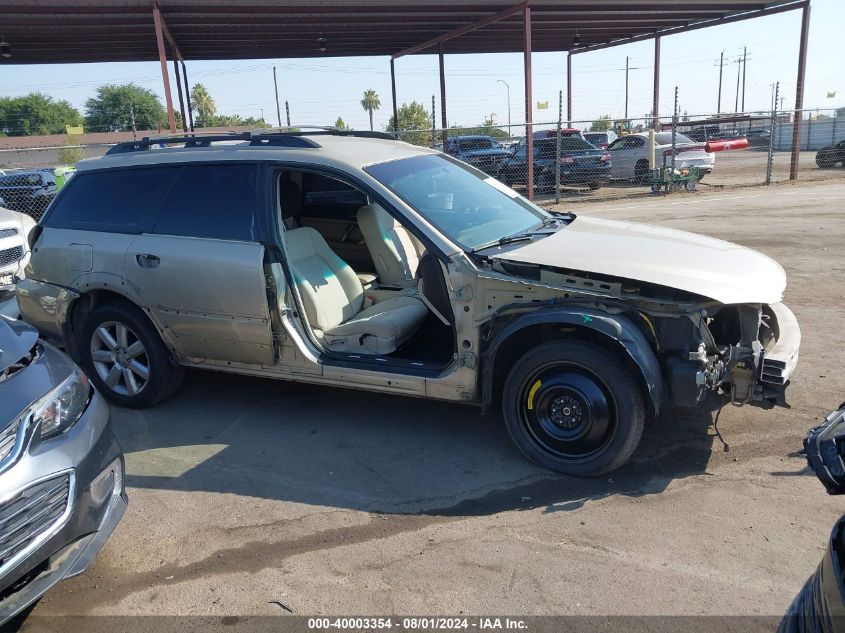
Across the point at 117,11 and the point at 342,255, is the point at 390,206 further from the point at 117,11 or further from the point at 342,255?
the point at 117,11

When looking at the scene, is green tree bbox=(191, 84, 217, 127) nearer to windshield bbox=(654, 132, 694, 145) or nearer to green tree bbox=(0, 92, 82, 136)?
green tree bbox=(0, 92, 82, 136)

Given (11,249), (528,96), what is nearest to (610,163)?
(528,96)

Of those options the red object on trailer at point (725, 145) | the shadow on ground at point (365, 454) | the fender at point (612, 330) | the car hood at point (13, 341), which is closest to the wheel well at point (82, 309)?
the shadow on ground at point (365, 454)

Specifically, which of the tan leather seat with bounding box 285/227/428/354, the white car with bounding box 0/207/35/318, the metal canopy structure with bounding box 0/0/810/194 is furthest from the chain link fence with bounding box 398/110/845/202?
the tan leather seat with bounding box 285/227/428/354

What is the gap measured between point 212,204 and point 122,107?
86157 millimetres

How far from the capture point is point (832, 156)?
22094 millimetres

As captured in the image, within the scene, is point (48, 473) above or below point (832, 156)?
above

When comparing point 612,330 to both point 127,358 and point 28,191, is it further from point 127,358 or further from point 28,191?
point 28,191

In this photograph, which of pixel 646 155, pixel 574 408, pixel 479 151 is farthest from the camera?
pixel 479 151

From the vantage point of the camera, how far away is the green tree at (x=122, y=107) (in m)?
77.7

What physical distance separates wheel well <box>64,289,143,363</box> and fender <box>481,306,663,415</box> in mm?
2933

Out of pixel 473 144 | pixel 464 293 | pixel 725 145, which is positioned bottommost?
pixel 725 145

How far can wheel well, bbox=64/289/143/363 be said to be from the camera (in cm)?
515

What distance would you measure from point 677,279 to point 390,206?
175 centimetres
